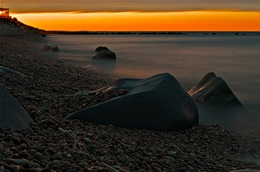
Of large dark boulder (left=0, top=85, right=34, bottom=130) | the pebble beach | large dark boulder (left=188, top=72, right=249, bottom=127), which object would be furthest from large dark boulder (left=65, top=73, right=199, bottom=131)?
large dark boulder (left=188, top=72, right=249, bottom=127)

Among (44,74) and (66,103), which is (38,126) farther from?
(44,74)

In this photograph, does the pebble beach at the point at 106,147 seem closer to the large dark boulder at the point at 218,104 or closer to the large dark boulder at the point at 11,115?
the large dark boulder at the point at 11,115

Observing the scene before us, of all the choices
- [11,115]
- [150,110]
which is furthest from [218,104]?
[11,115]

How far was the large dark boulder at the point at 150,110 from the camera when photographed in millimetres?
5520

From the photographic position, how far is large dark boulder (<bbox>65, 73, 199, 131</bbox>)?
18.1 feet

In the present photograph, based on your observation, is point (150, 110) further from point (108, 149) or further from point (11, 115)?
point (11, 115)

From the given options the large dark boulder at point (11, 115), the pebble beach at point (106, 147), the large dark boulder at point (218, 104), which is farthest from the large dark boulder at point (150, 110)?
the large dark boulder at point (218, 104)

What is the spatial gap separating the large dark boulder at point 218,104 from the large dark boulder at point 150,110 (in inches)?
80.1

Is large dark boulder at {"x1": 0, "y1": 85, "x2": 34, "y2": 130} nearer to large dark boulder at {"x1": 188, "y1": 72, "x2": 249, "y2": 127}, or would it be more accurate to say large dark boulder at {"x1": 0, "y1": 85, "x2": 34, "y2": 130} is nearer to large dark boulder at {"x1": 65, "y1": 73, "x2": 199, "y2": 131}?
large dark boulder at {"x1": 65, "y1": 73, "x2": 199, "y2": 131}

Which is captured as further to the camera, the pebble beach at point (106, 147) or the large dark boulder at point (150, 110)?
the large dark boulder at point (150, 110)

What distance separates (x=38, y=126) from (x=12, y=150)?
3.77 ft

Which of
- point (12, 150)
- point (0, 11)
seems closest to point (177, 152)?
point (12, 150)

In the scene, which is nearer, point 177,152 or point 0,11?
point 177,152

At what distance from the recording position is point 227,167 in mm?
4625
